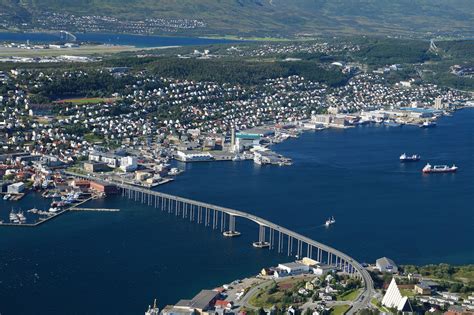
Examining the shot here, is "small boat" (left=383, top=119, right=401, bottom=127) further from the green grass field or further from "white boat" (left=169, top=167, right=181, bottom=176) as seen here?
"white boat" (left=169, top=167, right=181, bottom=176)

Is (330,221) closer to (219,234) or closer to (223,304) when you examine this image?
(219,234)

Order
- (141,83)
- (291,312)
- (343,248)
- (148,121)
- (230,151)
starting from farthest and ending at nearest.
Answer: (141,83) → (148,121) → (230,151) → (343,248) → (291,312)

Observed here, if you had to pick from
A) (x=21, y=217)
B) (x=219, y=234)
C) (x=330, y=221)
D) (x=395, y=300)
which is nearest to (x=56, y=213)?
(x=21, y=217)

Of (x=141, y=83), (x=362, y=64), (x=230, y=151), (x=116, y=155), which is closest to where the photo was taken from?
(x=116, y=155)

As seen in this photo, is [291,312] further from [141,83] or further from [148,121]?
[141,83]

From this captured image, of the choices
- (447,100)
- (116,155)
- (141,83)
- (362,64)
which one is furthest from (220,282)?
(362,64)

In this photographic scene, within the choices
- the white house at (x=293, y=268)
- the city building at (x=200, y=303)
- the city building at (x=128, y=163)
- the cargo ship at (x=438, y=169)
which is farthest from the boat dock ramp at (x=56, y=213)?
the cargo ship at (x=438, y=169)
